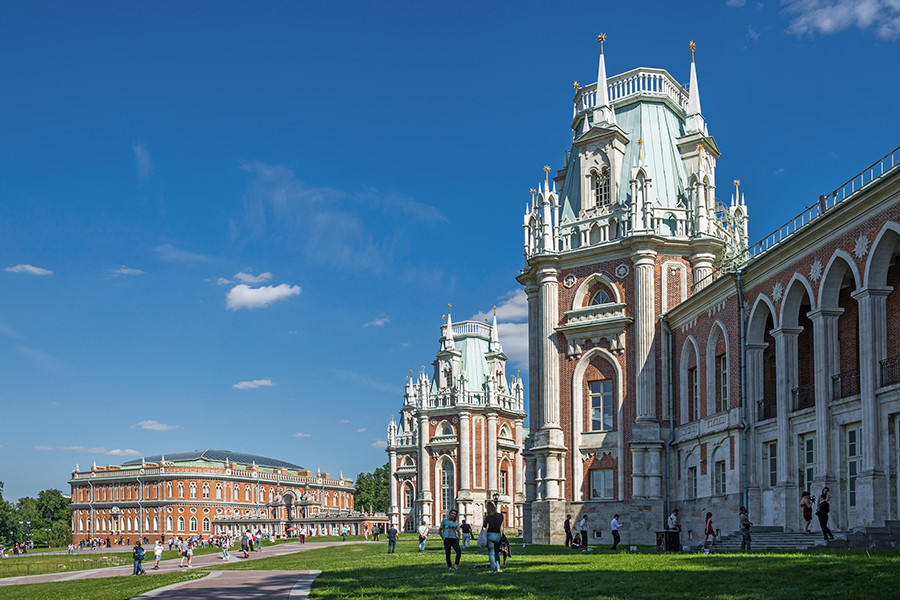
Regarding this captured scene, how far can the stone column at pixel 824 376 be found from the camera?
92.7 ft

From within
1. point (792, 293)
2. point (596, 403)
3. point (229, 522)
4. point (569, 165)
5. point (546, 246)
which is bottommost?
point (229, 522)

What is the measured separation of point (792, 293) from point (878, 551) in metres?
12.7

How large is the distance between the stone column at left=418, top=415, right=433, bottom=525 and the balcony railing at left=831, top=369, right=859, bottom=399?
220 feet

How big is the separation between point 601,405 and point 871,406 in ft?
64.3

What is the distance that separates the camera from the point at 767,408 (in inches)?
1347

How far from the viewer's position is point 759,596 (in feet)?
48.6

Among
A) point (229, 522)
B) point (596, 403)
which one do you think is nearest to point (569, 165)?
point (596, 403)

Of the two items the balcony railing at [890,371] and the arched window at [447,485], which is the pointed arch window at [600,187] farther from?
the arched window at [447,485]

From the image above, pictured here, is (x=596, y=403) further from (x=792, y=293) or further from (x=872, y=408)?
(x=872, y=408)

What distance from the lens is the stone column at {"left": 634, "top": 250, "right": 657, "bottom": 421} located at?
141 feet

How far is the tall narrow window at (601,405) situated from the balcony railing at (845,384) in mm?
16568

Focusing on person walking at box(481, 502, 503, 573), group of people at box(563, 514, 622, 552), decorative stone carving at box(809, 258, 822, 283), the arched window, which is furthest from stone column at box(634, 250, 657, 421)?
the arched window

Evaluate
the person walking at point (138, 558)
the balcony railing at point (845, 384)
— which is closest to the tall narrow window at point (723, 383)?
the balcony railing at point (845, 384)

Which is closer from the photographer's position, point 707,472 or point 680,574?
point 680,574
